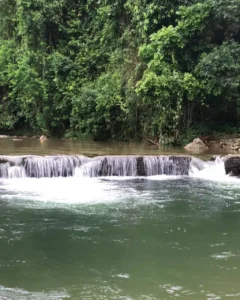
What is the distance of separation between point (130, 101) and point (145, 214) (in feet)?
38.0

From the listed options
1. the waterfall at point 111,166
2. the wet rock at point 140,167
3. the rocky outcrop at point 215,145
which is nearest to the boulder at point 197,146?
the rocky outcrop at point 215,145

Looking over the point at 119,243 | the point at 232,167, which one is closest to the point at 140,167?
the point at 232,167

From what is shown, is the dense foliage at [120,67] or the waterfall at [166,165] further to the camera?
the dense foliage at [120,67]

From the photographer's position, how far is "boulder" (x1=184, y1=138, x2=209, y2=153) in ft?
57.0

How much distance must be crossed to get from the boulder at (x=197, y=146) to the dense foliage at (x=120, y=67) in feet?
3.83

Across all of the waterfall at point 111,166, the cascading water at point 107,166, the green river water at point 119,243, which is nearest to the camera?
the green river water at point 119,243

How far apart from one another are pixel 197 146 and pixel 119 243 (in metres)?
11.3

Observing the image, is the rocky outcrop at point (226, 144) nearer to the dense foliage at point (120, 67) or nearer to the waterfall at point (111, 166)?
the dense foliage at point (120, 67)

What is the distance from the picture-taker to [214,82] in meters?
16.4

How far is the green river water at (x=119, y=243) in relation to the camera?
514 cm

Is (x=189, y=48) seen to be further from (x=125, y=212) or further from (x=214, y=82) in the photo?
(x=125, y=212)

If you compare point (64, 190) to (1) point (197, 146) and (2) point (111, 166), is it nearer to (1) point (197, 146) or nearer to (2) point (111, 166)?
(2) point (111, 166)

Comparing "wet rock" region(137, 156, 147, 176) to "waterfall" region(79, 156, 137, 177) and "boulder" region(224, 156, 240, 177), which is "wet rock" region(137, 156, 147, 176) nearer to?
"waterfall" region(79, 156, 137, 177)

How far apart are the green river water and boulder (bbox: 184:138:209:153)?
6042mm
